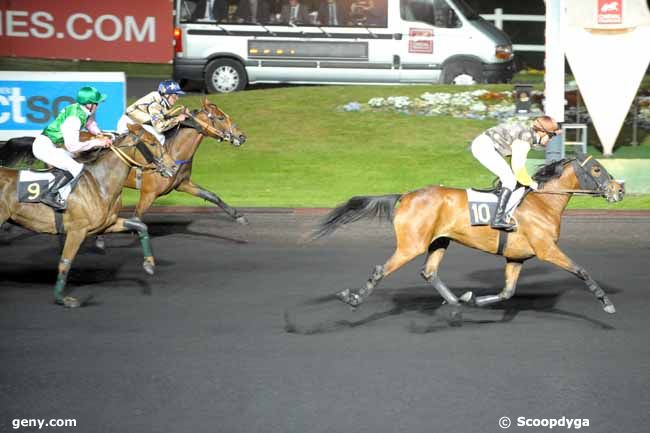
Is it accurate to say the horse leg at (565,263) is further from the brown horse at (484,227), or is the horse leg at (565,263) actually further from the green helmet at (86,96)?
the green helmet at (86,96)

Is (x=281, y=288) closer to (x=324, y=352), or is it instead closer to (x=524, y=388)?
(x=324, y=352)

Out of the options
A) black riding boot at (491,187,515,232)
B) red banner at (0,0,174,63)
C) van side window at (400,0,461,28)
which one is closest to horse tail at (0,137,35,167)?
black riding boot at (491,187,515,232)

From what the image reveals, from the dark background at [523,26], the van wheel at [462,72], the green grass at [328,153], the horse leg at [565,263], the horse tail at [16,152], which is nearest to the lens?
the horse leg at [565,263]

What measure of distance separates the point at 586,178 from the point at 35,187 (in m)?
5.75

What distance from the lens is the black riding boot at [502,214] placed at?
33.4 ft

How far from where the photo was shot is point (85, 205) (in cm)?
1104

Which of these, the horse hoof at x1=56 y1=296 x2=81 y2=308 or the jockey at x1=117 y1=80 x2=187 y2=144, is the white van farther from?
the horse hoof at x1=56 y1=296 x2=81 y2=308

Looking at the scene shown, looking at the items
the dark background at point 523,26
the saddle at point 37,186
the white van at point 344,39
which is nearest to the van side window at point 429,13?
the white van at point 344,39

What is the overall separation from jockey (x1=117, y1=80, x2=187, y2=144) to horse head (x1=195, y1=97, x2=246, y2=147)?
1.20 ft

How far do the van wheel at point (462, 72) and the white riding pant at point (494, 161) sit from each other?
14.2 metres

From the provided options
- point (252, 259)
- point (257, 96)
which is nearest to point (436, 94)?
point (257, 96)

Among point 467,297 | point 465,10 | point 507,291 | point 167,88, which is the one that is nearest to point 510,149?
point 507,291

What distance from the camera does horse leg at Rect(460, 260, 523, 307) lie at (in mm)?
10391

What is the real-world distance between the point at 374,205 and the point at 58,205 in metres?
3.35
